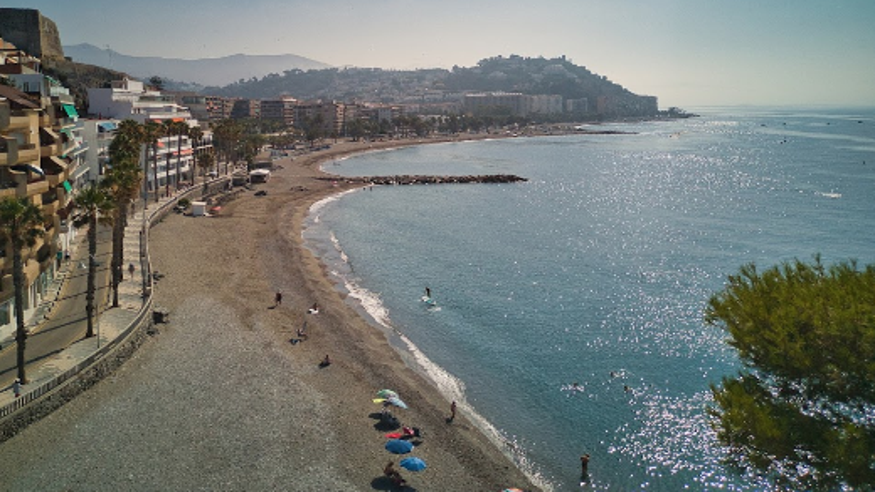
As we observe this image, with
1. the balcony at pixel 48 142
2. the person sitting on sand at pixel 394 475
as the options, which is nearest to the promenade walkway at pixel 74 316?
the balcony at pixel 48 142

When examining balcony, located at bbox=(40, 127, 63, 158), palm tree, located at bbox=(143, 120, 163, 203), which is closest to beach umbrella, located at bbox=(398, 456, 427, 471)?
balcony, located at bbox=(40, 127, 63, 158)

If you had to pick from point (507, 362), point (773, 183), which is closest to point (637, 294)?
point (507, 362)

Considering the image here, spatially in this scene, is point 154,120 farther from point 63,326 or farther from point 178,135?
point 63,326

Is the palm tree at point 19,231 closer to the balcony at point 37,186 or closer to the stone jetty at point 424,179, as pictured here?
the balcony at point 37,186

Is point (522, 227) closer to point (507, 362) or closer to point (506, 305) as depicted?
point (506, 305)

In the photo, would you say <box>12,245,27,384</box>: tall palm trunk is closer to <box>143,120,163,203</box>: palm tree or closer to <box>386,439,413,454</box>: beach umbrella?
<box>386,439,413,454</box>: beach umbrella

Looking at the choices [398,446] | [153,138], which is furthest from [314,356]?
[153,138]

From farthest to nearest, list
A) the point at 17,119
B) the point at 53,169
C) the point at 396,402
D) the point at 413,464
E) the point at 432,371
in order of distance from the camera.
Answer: the point at 432,371 → the point at 53,169 → the point at 396,402 → the point at 17,119 → the point at 413,464

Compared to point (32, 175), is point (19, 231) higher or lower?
lower
